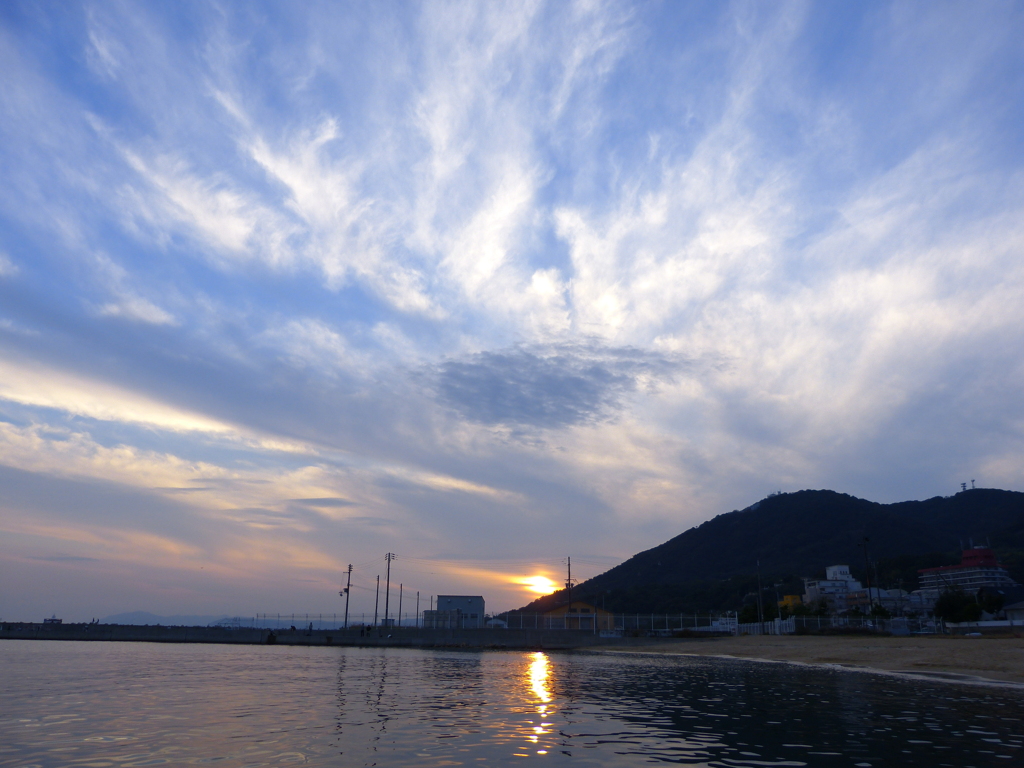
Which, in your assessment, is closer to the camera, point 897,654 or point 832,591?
point 897,654

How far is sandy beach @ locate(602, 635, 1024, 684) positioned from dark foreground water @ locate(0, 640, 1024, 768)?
6.61 metres

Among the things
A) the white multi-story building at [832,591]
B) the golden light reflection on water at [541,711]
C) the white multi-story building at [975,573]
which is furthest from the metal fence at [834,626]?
the white multi-story building at [975,573]

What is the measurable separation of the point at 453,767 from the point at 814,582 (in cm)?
20991

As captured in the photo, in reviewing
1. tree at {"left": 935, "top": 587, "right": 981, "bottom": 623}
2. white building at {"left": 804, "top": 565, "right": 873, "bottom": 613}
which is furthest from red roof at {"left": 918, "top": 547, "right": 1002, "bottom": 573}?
tree at {"left": 935, "top": 587, "right": 981, "bottom": 623}

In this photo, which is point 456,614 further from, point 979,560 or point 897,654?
point 979,560

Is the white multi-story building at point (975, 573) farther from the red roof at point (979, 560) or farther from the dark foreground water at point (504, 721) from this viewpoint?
the dark foreground water at point (504, 721)

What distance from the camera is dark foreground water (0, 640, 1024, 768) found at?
17.2m

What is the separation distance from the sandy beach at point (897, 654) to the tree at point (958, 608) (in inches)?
1752

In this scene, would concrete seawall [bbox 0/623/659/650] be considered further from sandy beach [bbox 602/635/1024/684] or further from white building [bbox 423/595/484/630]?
sandy beach [bbox 602/635/1024/684]

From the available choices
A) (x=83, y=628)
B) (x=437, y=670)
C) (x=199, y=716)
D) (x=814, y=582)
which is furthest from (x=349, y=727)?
(x=814, y=582)

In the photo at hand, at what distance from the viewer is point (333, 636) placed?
4277 inches

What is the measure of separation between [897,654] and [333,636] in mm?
82639

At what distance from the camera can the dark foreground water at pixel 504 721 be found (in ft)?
56.3

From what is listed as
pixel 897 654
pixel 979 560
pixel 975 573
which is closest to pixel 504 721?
pixel 897 654
